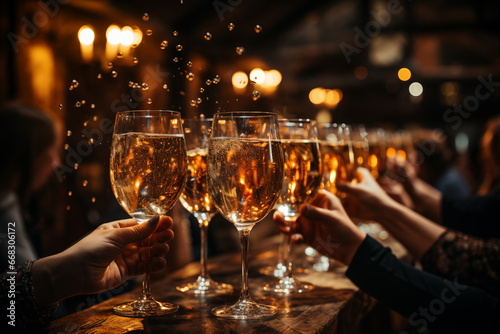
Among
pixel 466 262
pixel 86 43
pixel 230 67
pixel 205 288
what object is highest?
pixel 230 67

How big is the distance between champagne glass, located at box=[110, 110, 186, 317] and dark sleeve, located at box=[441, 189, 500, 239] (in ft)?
5.77

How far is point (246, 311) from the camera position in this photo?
2.73 feet

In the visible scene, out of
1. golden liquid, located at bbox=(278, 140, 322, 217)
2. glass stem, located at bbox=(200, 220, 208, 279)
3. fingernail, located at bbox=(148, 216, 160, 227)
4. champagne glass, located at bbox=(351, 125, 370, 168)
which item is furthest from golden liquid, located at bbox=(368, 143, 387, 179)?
fingernail, located at bbox=(148, 216, 160, 227)

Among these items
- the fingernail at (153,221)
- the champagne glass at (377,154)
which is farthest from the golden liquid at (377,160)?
the fingernail at (153,221)

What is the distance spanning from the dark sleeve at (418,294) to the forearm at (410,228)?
1.24 feet

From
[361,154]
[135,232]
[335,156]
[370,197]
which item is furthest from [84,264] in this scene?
[361,154]

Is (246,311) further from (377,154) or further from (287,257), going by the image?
(377,154)

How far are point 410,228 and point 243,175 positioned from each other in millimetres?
938

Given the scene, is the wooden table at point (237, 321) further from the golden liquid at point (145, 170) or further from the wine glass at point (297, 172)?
the golden liquid at point (145, 170)

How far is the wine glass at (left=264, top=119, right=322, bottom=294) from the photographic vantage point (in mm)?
1078

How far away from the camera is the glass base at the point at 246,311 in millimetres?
821

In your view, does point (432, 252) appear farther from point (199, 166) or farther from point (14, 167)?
point (14, 167)

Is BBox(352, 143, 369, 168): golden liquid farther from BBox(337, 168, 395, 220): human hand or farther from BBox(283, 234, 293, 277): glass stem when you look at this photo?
BBox(283, 234, 293, 277): glass stem

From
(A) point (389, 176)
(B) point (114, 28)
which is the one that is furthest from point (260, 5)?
(A) point (389, 176)
